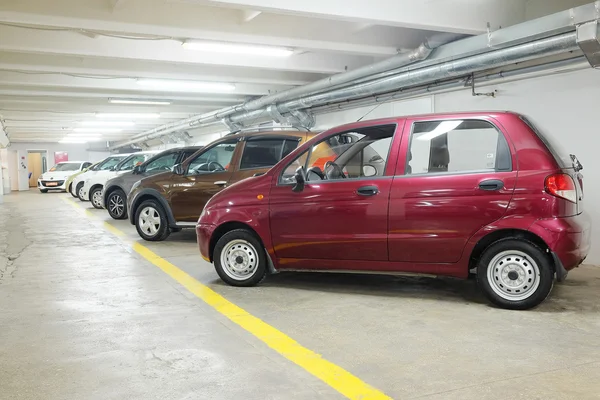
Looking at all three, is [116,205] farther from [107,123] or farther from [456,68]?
[107,123]

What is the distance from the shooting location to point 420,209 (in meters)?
4.68

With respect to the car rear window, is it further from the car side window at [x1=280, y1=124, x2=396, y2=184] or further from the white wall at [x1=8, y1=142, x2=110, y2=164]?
the white wall at [x1=8, y1=142, x2=110, y2=164]

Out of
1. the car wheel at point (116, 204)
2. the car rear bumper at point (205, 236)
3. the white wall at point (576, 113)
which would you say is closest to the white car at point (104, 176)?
the car wheel at point (116, 204)

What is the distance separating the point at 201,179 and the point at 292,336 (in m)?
4.85

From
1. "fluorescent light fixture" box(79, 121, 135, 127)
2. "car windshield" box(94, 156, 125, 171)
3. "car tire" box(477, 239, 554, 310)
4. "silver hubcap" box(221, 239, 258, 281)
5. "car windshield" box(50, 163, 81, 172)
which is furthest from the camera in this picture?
"car windshield" box(50, 163, 81, 172)

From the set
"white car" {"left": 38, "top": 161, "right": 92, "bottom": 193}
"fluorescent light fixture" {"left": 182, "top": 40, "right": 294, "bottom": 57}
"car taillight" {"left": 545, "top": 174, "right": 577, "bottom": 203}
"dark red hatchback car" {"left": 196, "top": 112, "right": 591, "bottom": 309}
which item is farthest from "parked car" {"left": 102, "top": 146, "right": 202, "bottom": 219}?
"white car" {"left": 38, "top": 161, "right": 92, "bottom": 193}

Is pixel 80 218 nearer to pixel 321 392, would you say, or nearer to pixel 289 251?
pixel 289 251

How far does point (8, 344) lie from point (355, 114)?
30.0 feet

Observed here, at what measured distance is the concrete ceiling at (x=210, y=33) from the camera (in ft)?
21.7

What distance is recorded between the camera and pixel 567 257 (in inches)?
169

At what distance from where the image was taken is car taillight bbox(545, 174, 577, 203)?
4.30 m

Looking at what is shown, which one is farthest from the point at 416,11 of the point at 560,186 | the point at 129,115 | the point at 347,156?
the point at 129,115

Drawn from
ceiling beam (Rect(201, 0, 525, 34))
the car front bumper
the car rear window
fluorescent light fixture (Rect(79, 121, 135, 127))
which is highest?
fluorescent light fixture (Rect(79, 121, 135, 127))

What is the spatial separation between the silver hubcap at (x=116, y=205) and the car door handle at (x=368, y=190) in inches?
342
